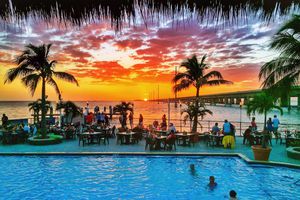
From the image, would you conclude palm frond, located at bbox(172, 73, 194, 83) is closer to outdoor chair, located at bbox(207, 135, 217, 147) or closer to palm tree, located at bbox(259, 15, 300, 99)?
outdoor chair, located at bbox(207, 135, 217, 147)

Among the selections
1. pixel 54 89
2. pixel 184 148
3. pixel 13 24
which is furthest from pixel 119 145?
pixel 13 24

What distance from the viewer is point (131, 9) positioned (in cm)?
235

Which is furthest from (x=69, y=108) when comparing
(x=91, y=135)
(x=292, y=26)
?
(x=292, y=26)

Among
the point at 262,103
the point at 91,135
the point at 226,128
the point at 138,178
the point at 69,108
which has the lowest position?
the point at 138,178

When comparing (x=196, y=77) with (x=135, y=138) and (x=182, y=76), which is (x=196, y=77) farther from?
(x=135, y=138)

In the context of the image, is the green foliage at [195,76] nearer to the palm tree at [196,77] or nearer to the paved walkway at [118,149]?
the palm tree at [196,77]

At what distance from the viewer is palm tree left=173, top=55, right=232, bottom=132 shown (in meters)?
18.4

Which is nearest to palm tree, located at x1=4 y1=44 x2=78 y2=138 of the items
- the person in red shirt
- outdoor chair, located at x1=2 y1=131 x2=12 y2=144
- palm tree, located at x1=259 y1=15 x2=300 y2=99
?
outdoor chair, located at x1=2 y1=131 x2=12 y2=144

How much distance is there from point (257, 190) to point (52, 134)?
1350 cm

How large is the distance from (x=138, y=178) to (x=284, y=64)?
26.0ft

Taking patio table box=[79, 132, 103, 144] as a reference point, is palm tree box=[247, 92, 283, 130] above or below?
above

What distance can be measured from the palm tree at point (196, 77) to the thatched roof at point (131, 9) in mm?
16067

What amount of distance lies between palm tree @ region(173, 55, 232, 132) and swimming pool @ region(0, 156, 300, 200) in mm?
6614

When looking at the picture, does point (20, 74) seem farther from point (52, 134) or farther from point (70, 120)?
point (70, 120)
